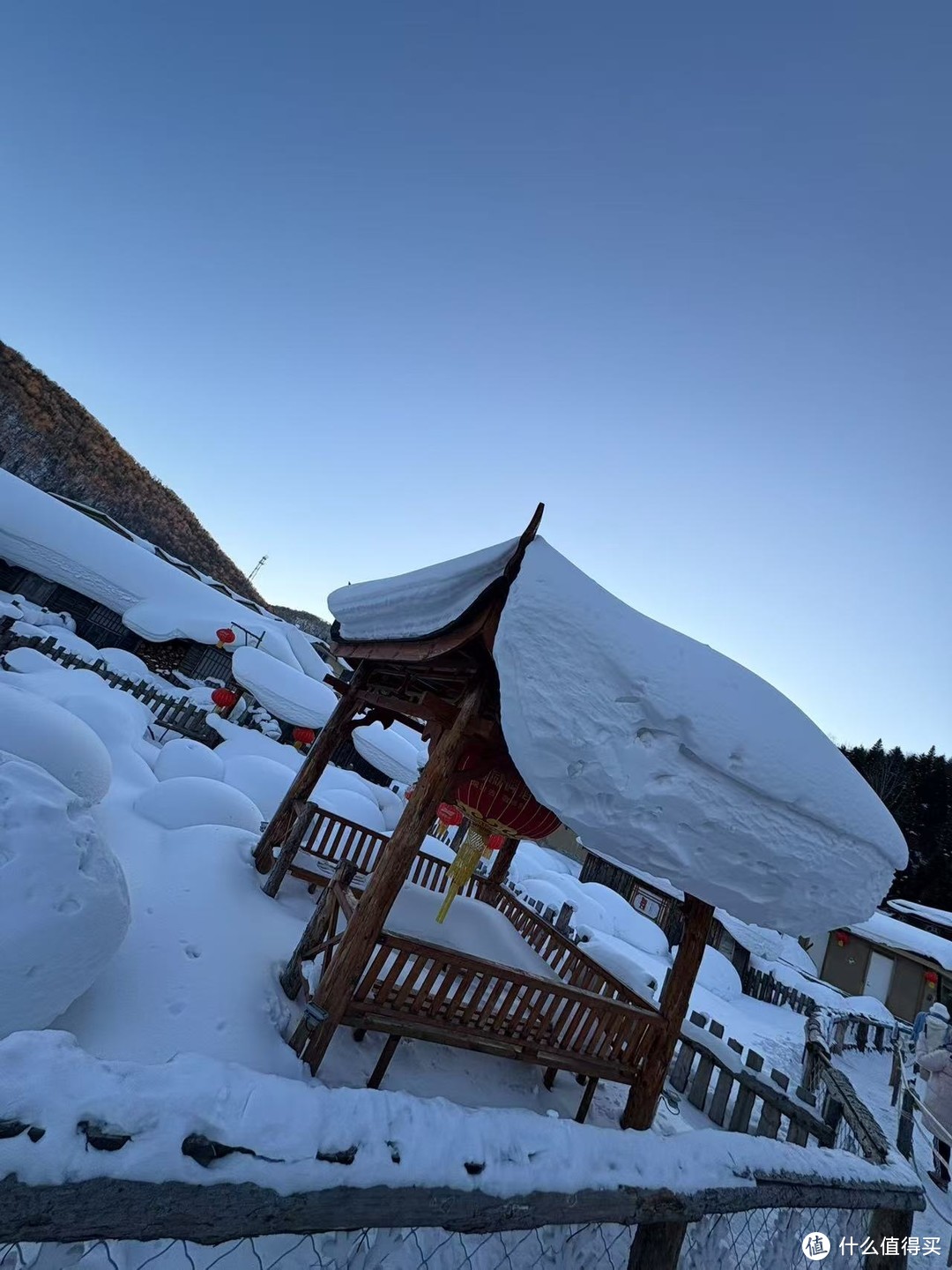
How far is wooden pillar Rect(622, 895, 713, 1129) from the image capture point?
12.8 ft

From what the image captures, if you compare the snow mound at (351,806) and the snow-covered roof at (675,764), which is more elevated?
the snow-covered roof at (675,764)

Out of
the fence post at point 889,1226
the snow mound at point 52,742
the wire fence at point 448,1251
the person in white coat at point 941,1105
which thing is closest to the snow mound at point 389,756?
the snow mound at point 52,742

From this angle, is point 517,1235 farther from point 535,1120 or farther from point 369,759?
point 369,759

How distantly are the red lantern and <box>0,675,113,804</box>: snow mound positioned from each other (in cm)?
322

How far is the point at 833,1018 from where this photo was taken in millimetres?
12219

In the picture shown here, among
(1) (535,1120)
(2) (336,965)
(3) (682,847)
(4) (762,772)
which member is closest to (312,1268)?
(2) (336,965)

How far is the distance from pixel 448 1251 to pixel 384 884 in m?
1.81

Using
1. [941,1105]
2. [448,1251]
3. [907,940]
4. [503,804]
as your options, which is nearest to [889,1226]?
[448,1251]

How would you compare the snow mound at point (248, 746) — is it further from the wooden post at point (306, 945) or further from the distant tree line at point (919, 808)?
the distant tree line at point (919, 808)

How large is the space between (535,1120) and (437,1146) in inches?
16.1

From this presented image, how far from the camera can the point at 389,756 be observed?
65.3 feet

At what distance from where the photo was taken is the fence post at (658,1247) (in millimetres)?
2012

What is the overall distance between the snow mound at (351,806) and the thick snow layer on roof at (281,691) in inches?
343

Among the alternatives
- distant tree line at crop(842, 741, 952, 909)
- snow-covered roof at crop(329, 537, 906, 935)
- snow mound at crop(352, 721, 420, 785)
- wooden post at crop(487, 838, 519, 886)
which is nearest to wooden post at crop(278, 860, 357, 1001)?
snow-covered roof at crop(329, 537, 906, 935)
